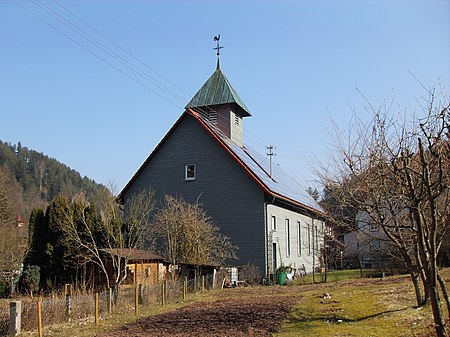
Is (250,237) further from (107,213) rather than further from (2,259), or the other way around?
(2,259)

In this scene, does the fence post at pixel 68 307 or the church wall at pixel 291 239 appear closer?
the fence post at pixel 68 307

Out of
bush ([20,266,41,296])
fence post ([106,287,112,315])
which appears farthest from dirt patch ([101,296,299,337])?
bush ([20,266,41,296])

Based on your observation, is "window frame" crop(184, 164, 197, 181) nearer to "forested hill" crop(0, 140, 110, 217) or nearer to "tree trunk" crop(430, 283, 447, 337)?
"tree trunk" crop(430, 283, 447, 337)

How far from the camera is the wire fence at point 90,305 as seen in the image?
1327cm

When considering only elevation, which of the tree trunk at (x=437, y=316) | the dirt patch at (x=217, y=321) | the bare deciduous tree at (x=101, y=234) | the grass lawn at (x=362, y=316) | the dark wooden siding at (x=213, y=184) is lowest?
the dirt patch at (x=217, y=321)

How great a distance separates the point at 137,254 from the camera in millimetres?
23906

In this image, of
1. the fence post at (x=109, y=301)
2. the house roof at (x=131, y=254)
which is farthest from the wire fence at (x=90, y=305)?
the house roof at (x=131, y=254)

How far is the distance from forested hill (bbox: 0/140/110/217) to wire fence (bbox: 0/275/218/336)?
6257 centimetres

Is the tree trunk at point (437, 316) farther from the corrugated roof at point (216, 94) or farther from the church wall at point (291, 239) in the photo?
the corrugated roof at point (216, 94)

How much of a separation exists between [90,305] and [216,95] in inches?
805

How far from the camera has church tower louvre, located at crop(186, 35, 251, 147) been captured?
33.0 meters

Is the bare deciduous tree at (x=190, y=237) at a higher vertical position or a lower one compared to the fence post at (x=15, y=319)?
higher

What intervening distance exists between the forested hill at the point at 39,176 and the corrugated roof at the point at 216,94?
Answer: 1999 inches

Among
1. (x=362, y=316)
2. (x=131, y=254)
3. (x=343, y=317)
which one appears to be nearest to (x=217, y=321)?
(x=343, y=317)
